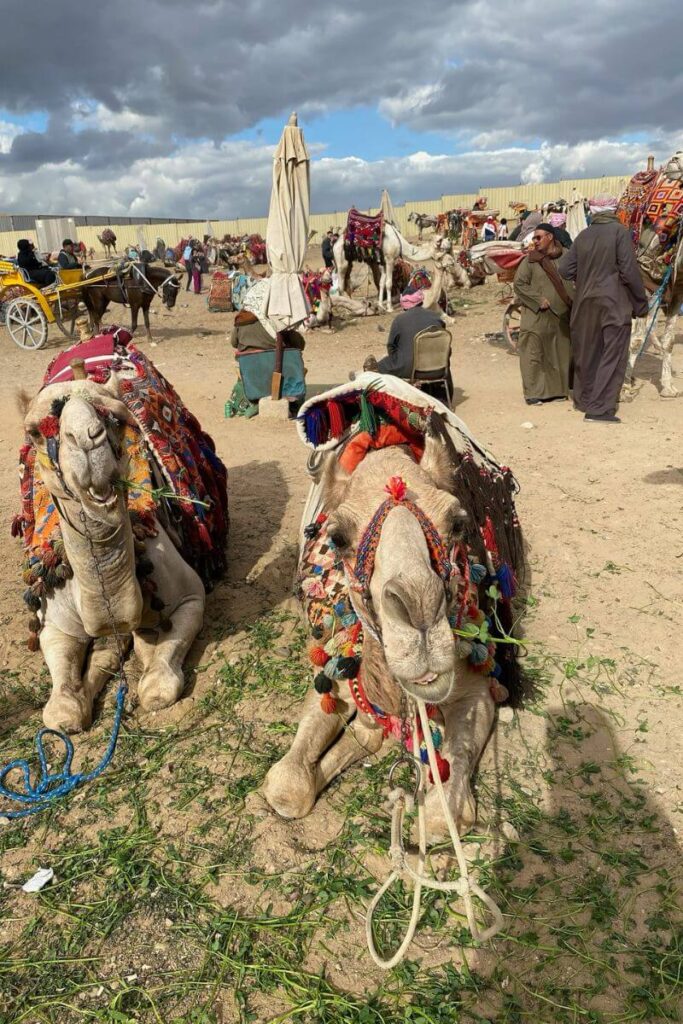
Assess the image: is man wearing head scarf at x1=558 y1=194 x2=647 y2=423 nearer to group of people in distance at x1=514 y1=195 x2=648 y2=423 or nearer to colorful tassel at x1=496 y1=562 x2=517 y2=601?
group of people in distance at x1=514 y1=195 x2=648 y2=423

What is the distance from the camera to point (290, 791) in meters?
2.65

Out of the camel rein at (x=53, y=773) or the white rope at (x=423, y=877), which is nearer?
the white rope at (x=423, y=877)

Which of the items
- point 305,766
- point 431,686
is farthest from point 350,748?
point 431,686

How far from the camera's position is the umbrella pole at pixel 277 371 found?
8609mm

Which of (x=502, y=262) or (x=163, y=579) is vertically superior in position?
(x=502, y=262)

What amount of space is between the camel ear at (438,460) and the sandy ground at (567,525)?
1462mm

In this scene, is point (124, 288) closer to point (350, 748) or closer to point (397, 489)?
Result: point (350, 748)

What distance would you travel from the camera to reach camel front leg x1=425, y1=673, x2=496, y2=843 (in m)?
2.49

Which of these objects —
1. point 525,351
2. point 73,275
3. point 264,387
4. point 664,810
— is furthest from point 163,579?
point 73,275

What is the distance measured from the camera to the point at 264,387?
8.85 m

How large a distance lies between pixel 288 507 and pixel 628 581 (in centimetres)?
286

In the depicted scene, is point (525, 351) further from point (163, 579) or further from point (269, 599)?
point (163, 579)

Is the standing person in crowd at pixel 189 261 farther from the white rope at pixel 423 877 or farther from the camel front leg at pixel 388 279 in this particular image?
the white rope at pixel 423 877

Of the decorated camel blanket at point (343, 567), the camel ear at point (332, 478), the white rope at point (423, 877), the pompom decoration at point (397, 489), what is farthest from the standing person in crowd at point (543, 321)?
the white rope at point (423, 877)
